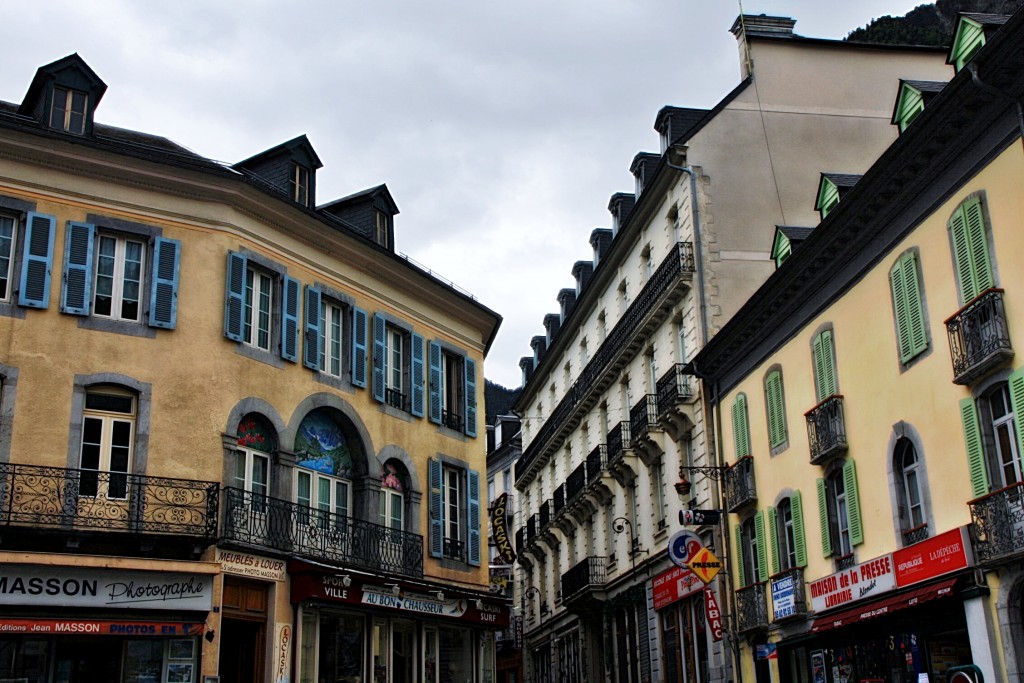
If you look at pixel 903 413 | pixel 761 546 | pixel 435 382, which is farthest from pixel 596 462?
pixel 903 413

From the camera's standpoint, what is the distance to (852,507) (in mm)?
19438

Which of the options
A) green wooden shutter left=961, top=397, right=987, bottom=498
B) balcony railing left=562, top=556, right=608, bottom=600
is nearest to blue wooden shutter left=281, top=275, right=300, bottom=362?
green wooden shutter left=961, top=397, right=987, bottom=498

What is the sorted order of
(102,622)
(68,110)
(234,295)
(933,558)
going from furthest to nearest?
(234,295)
(68,110)
(102,622)
(933,558)

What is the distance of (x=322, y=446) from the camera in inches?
882

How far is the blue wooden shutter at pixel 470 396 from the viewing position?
26953mm

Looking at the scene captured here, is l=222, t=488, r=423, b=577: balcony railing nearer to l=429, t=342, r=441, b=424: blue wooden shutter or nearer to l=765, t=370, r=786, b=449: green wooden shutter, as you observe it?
l=429, t=342, r=441, b=424: blue wooden shutter

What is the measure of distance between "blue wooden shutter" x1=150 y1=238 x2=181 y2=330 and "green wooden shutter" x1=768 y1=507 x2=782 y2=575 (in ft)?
39.7

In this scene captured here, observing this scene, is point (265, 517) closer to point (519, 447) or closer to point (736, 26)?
point (736, 26)

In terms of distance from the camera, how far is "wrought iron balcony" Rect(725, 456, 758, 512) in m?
24.0

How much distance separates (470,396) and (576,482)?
13.8m

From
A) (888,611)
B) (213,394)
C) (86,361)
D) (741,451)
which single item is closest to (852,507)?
(888,611)

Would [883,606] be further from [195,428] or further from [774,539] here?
[195,428]

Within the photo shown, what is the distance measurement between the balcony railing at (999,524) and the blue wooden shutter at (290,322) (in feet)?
39.9

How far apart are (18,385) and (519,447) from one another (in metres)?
40.5
